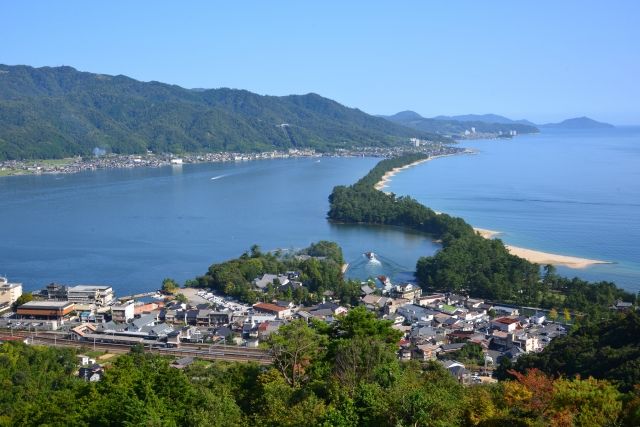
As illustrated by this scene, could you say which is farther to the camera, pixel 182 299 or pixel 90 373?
pixel 182 299

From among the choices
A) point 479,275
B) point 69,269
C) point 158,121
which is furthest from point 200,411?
point 158,121

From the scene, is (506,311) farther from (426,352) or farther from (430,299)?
(426,352)

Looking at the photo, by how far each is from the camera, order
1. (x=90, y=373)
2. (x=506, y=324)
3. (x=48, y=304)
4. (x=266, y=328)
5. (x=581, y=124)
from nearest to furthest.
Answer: (x=90, y=373)
(x=266, y=328)
(x=506, y=324)
(x=48, y=304)
(x=581, y=124)

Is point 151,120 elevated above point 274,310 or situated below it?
above

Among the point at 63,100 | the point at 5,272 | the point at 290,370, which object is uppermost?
the point at 63,100

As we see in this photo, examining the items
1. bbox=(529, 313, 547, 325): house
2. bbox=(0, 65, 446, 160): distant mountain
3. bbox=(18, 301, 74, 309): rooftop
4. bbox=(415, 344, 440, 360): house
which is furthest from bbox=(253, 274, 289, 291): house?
bbox=(0, 65, 446, 160): distant mountain

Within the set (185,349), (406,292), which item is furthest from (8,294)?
(406,292)

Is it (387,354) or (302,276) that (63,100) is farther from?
(387,354)
